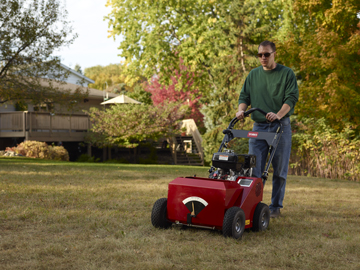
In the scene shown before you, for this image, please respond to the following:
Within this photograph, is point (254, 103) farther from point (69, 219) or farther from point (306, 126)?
point (306, 126)

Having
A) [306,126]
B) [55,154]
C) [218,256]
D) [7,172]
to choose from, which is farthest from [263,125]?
[55,154]

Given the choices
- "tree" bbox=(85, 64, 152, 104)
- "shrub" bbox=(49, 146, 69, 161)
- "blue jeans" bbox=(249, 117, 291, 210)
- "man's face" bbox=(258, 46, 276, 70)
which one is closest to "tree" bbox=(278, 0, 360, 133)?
"blue jeans" bbox=(249, 117, 291, 210)

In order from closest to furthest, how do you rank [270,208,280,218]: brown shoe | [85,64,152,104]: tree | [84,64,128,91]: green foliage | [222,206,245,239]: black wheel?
[222,206,245,239]: black wheel
[270,208,280,218]: brown shoe
[85,64,152,104]: tree
[84,64,128,91]: green foliage

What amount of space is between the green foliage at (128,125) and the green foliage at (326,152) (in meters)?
8.95

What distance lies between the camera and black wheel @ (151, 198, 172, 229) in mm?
4262

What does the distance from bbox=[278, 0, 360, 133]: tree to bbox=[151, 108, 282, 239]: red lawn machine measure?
25.3 ft

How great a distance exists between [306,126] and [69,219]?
11.7 m

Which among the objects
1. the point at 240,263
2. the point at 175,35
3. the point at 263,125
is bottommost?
the point at 240,263

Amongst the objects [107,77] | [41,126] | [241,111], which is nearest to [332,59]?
[241,111]

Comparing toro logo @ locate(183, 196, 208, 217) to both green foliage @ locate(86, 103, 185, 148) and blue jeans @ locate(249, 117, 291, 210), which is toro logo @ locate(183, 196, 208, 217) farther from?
green foliage @ locate(86, 103, 185, 148)

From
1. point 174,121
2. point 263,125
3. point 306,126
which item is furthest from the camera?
point 174,121

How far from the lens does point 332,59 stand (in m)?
Answer: 11.4

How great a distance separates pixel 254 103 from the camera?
16.8 ft

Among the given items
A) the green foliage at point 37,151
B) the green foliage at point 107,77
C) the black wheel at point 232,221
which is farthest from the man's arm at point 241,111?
the green foliage at point 107,77
